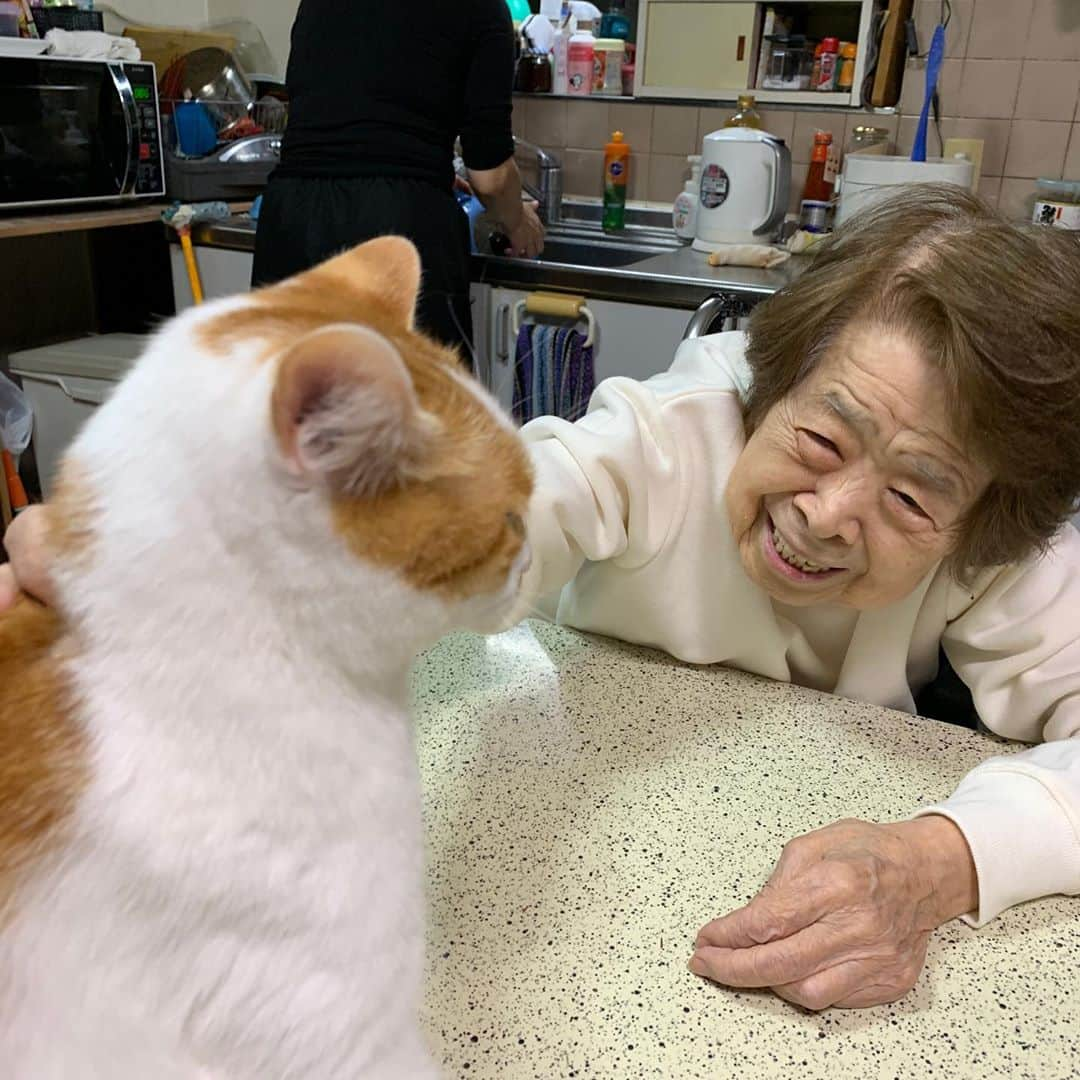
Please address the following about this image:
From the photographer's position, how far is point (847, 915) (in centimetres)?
66

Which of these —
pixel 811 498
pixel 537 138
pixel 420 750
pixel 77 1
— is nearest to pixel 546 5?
pixel 537 138

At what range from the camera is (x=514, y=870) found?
0.69m

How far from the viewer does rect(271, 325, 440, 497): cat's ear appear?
1.10 ft

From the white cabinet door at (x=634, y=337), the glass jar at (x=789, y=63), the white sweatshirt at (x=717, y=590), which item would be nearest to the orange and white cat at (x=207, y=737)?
the white sweatshirt at (x=717, y=590)

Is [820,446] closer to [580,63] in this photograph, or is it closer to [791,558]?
[791,558]

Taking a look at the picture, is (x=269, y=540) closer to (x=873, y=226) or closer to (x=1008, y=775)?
(x=1008, y=775)

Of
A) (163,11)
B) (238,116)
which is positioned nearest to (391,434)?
(238,116)

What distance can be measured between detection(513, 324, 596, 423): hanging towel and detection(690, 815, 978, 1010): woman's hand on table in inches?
60.3

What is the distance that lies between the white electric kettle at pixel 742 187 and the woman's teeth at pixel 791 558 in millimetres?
1586

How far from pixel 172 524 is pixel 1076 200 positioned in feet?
7.95

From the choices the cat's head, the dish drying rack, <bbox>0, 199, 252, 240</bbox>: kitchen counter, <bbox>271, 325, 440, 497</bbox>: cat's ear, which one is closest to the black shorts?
<bbox>0, 199, 252, 240</bbox>: kitchen counter

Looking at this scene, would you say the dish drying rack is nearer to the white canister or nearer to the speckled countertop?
the white canister

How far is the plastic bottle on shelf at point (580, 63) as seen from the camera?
2.75 m

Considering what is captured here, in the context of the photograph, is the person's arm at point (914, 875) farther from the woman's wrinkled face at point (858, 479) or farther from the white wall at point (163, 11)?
the white wall at point (163, 11)
